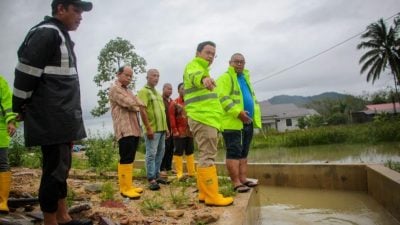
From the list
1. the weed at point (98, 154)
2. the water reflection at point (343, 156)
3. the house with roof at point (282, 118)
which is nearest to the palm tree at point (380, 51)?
the house with roof at point (282, 118)

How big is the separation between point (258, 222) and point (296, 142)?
605 inches

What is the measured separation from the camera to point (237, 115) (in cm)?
433

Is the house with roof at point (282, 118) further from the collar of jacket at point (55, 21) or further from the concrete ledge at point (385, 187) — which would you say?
the collar of jacket at point (55, 21)

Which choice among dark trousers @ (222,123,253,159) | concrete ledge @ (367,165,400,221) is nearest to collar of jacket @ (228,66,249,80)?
dark trousers @ (222,123,253,159)

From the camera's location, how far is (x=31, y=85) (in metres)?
2.42

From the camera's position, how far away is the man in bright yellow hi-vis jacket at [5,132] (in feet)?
11.4

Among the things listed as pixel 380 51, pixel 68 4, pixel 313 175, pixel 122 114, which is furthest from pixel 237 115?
pixel 380 51

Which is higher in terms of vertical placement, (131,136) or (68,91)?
(68,91)

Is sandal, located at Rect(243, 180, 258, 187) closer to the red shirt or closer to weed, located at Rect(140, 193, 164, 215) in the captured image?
weed, located at Rect(140, 193, 164, 215)

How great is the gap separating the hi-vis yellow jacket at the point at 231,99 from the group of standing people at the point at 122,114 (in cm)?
1

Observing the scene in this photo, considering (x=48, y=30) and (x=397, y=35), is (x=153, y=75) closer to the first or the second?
(x=48, y=30)

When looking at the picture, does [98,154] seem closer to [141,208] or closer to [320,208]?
[141,208]

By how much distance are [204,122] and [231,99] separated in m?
1.03

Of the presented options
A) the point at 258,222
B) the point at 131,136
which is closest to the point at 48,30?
the point at 131,136
